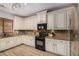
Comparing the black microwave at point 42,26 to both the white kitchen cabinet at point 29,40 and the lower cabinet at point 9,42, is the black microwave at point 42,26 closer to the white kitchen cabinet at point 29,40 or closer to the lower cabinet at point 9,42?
the white kitchen cabinet at point 29,40

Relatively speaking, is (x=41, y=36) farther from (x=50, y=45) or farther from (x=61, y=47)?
(x=61, y=47)

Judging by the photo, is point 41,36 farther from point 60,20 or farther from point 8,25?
point 8,25

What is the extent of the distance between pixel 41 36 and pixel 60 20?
324 millimetres

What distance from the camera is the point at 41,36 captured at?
114 centimetres

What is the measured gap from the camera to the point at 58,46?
1077mm

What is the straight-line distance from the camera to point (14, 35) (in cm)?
113

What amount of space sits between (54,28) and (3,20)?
26.3 inches

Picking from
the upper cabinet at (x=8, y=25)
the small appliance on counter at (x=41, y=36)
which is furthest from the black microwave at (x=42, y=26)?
the upper cabinet at (x=8, y=25)

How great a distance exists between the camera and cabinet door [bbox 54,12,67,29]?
3.47 feet

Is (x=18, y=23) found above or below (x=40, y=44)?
above

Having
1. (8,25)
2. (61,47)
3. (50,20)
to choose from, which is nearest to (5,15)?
(8,25)

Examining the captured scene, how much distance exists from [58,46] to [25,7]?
66 centimetres

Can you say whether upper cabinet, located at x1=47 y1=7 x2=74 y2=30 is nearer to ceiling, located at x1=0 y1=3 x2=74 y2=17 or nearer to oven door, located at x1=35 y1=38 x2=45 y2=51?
ceiling, located at x1=0 y1=3 x2=74 y2=17

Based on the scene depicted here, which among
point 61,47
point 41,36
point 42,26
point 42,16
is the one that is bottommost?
point 61,47
